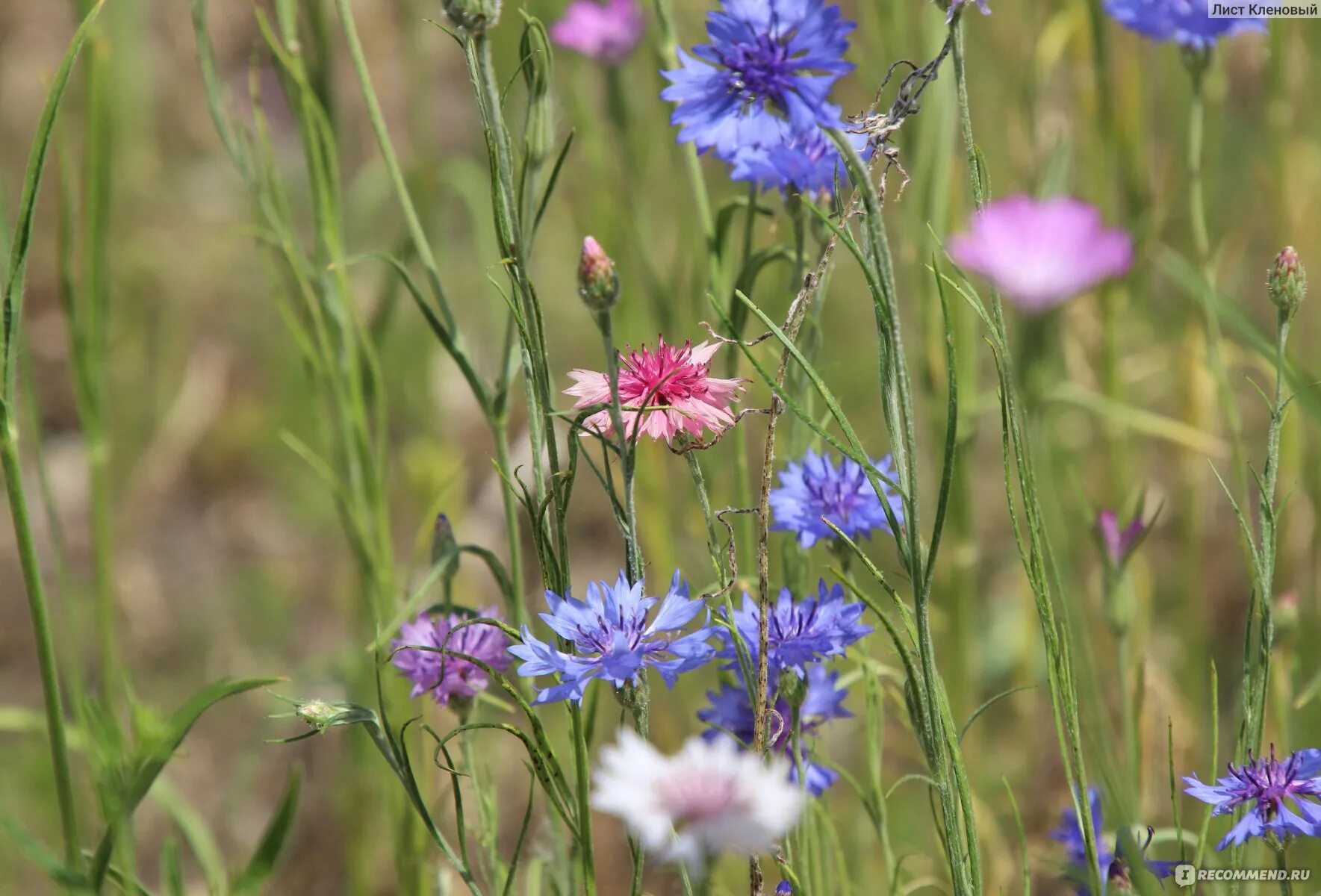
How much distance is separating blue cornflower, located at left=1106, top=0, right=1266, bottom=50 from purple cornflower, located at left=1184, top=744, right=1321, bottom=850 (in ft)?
1.67

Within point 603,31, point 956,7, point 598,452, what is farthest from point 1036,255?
point 598,452

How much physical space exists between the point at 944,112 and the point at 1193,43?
22cm

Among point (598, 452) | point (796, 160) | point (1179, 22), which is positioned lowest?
point (796, 160)

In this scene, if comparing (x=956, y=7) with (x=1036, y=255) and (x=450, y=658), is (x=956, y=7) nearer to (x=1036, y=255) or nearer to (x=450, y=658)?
(x=1036, y=255)

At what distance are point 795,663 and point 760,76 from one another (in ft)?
0.91

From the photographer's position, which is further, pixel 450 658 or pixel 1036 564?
pixel 450 658

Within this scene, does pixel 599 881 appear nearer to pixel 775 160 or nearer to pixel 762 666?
pixel 762 666

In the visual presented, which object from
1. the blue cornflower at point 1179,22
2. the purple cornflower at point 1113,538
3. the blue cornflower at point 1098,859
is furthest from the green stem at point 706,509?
the blue cornflower at point 1179,22

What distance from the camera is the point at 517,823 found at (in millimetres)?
1376

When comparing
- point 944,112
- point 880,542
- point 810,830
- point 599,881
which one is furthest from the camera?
point 880,542

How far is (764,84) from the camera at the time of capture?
21.2 inches

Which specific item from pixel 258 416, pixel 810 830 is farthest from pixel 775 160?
pixel 258 416

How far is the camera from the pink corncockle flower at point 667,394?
1.74 feet

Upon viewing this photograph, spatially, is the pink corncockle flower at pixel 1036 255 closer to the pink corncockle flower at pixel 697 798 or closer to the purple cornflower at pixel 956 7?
the purple cornflower at pixel 956 7
